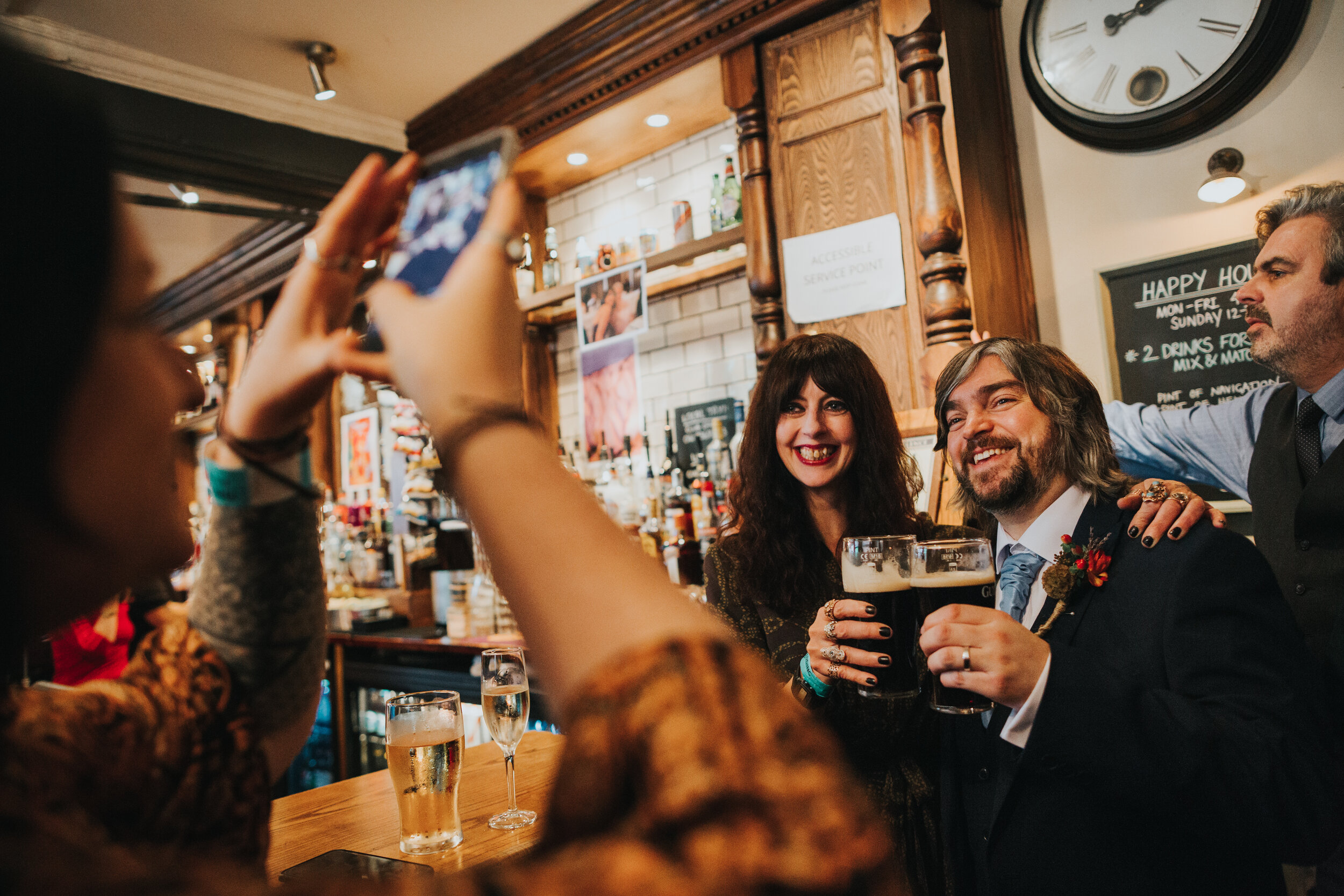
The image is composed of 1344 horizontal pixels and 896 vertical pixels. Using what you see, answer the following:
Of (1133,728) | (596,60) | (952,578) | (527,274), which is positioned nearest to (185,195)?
(527,274)

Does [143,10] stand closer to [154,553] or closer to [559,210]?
[559,210]

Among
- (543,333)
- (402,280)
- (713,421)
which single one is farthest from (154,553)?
(543,333)

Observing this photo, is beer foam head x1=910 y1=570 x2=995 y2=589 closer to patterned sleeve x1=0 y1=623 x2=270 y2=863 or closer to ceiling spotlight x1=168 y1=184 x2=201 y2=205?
patterned sleeve x1=0 y1=623 x2=270 y2=863

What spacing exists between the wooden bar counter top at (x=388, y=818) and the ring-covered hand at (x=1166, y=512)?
96 centimetres

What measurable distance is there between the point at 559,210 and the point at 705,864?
442 cm

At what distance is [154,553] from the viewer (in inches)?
17.7

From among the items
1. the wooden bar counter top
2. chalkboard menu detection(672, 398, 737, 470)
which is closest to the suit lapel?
the wooden bar counter top

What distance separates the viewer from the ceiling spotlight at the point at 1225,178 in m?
2.33

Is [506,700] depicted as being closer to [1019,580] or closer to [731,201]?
[1019,580]

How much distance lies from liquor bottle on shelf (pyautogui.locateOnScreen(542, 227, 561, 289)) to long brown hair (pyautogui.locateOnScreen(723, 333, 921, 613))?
7.93 feet

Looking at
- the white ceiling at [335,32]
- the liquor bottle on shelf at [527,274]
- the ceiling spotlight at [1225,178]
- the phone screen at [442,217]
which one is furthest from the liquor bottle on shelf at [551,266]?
the phone screen at [442,217]

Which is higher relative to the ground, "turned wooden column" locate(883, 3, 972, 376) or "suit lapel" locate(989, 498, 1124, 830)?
"turned wooden column" locate(883, 3, 972, 376)

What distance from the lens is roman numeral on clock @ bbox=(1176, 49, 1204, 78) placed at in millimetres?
2391

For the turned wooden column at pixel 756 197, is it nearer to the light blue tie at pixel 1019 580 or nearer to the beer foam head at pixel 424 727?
the light blue tie at pixel 1019 580
